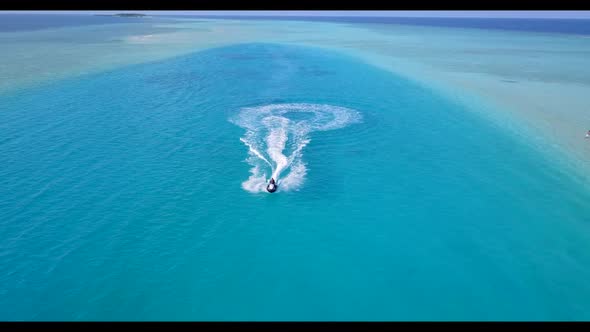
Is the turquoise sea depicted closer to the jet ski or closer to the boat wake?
the boat wake

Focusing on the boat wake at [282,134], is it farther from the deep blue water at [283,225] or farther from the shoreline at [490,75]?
the shoreline at [490,75]

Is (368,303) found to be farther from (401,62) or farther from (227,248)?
(401,62)

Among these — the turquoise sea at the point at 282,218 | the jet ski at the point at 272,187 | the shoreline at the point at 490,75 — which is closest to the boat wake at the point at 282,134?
the turquoise sea at the point at 282,218

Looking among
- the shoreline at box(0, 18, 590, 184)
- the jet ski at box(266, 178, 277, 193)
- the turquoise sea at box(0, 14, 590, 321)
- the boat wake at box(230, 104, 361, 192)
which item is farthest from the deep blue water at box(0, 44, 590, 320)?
the shoreline at box(0, 18, 590, 184)

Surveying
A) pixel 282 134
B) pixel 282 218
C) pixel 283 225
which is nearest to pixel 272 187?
pixel 282 218
